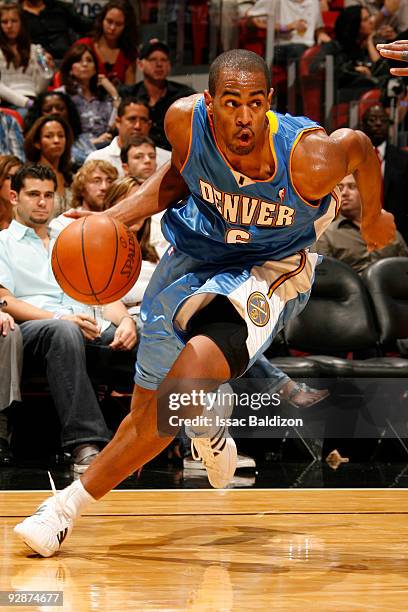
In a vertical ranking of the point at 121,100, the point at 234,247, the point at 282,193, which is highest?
the point at 282,193

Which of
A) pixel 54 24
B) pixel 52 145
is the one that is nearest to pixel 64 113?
pixel 52 145

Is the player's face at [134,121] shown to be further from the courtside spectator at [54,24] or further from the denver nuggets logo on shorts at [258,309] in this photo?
the denver nuggets logo on shorts at [258,309]

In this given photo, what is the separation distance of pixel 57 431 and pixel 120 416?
14.7 inches

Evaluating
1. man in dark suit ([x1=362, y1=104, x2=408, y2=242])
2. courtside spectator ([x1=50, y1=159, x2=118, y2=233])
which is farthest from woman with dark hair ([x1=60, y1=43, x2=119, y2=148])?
man in dark suit ([x1=362, y1=104, x2=408, y2=242])

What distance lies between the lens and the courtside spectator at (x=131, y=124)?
689cm

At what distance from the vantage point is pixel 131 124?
7.01 metres

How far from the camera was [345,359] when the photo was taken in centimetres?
571

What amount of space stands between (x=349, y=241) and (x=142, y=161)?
4.72ft

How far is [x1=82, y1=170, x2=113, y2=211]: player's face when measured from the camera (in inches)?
234

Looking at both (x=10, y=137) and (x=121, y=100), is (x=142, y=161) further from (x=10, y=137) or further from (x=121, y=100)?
(x=121, y=100)

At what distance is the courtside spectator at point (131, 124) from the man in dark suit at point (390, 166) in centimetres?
151

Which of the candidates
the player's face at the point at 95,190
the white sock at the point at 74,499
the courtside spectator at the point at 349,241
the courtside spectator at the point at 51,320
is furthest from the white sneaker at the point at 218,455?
the courtside spectator at the point at 349,241

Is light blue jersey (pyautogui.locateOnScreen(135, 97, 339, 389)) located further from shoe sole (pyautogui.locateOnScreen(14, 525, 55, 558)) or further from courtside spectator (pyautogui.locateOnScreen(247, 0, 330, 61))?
courtside spectator (pyautogui.locateOnScreen(247, 0, 330, 61))

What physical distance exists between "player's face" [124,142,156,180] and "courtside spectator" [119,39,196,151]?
104cm
